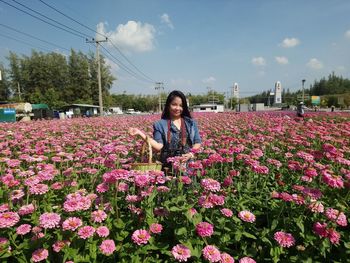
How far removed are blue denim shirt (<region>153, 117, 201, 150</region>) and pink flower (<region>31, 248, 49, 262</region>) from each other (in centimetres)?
197

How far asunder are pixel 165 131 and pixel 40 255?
2.11m

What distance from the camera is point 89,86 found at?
63.2 metres

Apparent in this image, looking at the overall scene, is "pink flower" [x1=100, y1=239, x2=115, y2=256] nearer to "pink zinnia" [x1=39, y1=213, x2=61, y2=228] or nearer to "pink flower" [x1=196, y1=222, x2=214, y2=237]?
"pink zinnia" [x1=39, y1=213, x2=61, y2=228]

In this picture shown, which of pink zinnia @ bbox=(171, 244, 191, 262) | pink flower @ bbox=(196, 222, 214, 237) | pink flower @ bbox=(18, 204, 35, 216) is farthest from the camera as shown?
pink flower @ bbox=(18, 204, 35, 216)

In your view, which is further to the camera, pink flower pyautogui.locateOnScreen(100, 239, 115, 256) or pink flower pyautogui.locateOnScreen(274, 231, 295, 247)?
pink flower pyautogui.locateOnScreen(274, 231, 295, 247)

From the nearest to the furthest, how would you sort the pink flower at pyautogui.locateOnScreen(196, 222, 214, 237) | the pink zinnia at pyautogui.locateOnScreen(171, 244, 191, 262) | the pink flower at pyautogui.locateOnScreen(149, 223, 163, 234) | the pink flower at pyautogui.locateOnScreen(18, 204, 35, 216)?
the pink zinnia at pyautogui.locateOnScreen(171, 244, 191, 262), the pink flower at pyautogui.locateOnScreen(196, 222, 214, 237), the pink flower at pyautogui.locateOnScreen(149, 223, 163, 234), the pink flower at pyautogui.locateOnScreen(18, 204, 35, 216)

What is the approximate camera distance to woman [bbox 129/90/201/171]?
11.8 feet

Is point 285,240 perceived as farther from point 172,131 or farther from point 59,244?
point 172,131

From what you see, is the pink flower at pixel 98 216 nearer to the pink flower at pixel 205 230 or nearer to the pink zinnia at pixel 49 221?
the pink zinnia at pixel 49 221

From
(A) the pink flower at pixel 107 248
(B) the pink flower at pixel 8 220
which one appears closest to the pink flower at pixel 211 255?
(A) the pink flower at pixel 107 248

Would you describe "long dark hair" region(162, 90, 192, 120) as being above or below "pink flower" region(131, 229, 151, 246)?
above

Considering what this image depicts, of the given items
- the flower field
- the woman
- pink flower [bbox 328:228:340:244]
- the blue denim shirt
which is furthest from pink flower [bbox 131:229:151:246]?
the blue denim shirt

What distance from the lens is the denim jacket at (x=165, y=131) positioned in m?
3.58

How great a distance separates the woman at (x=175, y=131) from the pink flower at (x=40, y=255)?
1.86 m
